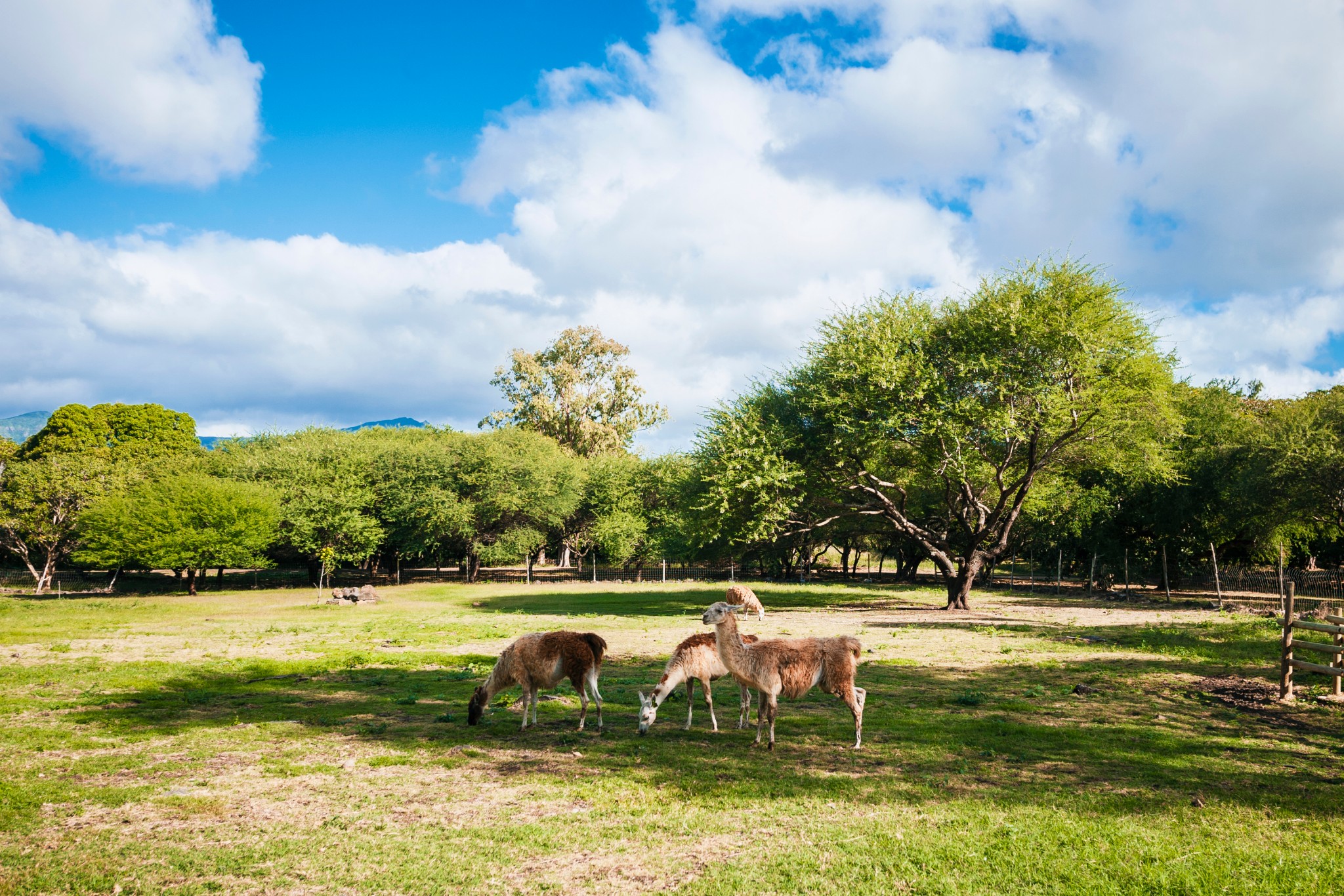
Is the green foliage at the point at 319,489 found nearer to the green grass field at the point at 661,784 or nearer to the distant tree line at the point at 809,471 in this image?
the distant tree line at the point at 809,471

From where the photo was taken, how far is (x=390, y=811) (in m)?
7.89

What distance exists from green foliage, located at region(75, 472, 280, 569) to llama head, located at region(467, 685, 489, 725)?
43.3m

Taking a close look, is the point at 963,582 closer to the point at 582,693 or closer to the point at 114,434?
the point at 582,693

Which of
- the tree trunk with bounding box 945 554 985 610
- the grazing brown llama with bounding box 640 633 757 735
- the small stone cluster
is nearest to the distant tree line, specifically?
the tree trunk with bounding box 945 554 985 610

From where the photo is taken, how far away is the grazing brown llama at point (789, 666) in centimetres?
1046

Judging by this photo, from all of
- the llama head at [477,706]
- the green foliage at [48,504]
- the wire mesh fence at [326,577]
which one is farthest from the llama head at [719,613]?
the green foliage at [48,504]

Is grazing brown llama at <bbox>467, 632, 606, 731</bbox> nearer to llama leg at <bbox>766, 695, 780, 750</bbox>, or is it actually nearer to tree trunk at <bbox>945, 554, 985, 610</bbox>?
llama leg at <bbox>766, 695, 780, 750</bbox>

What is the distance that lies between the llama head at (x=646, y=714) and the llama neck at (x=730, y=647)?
134 centimetres

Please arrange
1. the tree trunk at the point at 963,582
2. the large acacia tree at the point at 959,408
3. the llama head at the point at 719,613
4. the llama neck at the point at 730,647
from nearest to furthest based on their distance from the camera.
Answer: the llama neck at the point at 730,647
the llama head at the point at 719,613
the large acacia tree at the point at 959,408
the tree trunk at the point at 963,582

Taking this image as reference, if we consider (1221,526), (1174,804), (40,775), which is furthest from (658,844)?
(1221,526)

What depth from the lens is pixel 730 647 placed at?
1074 centimetres

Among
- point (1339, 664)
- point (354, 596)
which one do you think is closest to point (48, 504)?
point (354, 596)

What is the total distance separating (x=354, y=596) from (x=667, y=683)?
34.5 m

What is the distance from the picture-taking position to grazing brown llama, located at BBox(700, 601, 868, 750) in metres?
10.5
